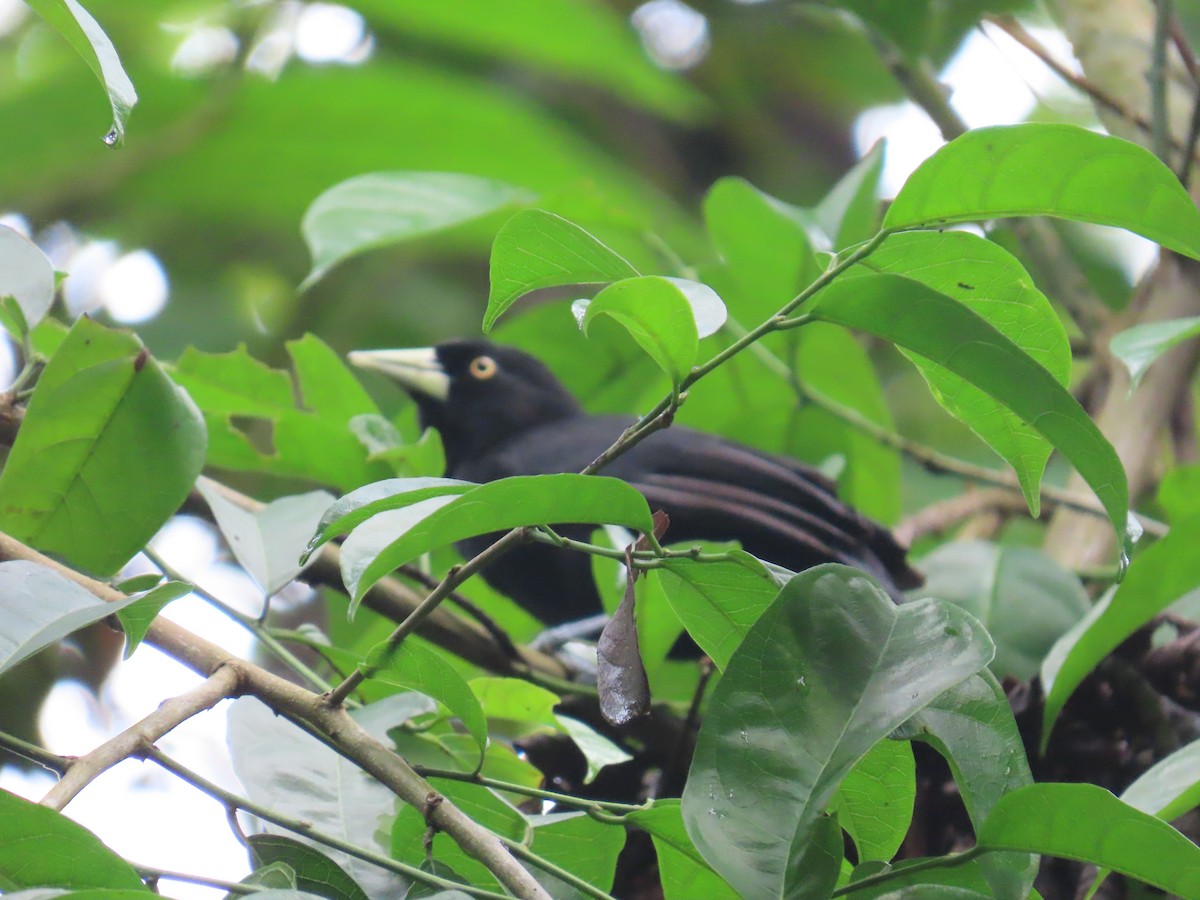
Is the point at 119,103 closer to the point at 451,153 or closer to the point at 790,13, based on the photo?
the point at 451,153

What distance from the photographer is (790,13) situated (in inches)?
184

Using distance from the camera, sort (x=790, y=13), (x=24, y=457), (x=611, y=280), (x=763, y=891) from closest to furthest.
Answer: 1. (x=763, y=891)
2. (x=611, y=280)
3. (x=24, y=457)
4. (x=790, y=13)

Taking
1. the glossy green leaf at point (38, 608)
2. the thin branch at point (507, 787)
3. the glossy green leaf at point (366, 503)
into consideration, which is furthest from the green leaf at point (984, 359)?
the glossy green leaf at point (38, 608)

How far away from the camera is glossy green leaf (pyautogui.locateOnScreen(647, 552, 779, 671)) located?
0.84m

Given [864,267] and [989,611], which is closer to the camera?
[864,267]

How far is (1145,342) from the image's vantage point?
3.69 feet

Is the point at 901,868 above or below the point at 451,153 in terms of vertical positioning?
above

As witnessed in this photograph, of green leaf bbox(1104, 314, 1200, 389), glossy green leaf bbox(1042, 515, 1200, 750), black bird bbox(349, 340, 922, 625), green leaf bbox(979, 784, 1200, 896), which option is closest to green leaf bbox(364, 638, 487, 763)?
green leaf bbox(979, 784, 1200, 896)

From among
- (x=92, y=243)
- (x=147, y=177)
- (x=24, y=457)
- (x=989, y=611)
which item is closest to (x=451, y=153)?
(x=147, y=177)

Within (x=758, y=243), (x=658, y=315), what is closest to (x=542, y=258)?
(x=658, y=315)

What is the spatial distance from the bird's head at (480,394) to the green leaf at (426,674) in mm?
2179

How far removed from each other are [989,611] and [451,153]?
1.77 metres

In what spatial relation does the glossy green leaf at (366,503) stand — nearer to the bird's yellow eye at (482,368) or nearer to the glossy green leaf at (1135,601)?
the glossy green leaf at (1135,601)

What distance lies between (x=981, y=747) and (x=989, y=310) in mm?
291
